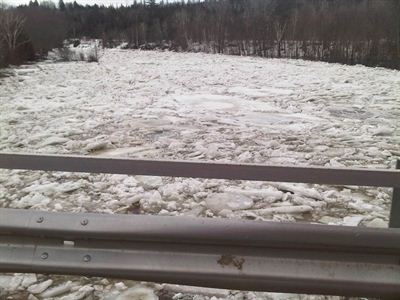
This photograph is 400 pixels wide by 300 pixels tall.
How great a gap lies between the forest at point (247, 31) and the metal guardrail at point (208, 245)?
79.2 ft

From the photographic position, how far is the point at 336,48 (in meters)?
37.0

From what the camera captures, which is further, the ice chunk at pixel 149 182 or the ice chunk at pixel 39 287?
the ice chunk at pixel 149 182

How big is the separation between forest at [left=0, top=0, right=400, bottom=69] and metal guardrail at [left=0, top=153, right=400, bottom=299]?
79.2ft

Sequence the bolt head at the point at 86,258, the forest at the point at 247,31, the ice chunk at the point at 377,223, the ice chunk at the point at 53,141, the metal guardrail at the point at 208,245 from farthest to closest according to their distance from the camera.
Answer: the forest at the point at 247,31
the ice chunk at the point at 53,141
the ice chunk at the point at 377,223
the bolt head at the point at 86,258
the metal guardrail at the point at 208,245

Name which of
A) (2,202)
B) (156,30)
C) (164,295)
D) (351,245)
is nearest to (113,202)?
(2,202)

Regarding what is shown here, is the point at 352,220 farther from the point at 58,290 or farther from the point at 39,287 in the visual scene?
the point at 39,287

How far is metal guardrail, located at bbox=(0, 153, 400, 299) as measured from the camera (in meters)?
2.02

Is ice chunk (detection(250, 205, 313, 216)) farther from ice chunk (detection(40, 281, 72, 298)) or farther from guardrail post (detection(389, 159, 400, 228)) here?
ice chunk (detection(40, 281, 72, 298))

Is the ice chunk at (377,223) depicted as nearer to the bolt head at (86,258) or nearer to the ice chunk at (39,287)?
the bolt head at (86,258)

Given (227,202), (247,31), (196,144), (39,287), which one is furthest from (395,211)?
(247,31)

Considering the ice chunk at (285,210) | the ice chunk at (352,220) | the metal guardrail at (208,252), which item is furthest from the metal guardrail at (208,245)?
the ice chunk at (285,210)

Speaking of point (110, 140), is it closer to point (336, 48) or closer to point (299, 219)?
point (299, 219)

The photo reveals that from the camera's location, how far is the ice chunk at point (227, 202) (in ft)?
12.7

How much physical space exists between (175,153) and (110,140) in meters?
1.40
